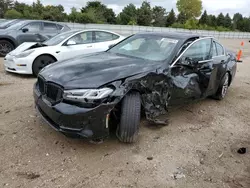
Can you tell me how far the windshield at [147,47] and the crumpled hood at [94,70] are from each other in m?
0.27

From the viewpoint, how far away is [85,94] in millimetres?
2979

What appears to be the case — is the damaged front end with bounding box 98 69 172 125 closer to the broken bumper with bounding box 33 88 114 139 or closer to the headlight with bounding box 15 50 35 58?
the broken bumper with bounding box 33 88 114 139

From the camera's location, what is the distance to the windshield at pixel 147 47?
4.09 metres

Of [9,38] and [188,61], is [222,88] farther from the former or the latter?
[9,38]

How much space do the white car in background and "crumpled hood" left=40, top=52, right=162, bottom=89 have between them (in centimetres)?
328

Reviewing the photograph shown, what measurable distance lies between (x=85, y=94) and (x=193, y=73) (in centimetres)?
217

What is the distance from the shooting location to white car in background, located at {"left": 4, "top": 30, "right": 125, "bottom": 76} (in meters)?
6.79

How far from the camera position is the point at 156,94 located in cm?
367

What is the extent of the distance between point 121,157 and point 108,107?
699mm

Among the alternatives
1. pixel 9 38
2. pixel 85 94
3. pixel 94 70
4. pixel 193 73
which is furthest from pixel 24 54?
pixel 193 73

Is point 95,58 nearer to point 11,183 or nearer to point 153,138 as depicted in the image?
point 153,138

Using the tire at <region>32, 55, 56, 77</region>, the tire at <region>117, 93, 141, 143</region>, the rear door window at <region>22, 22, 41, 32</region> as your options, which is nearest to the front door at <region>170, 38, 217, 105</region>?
the tire at <region>117, 93, 141, 143</region>

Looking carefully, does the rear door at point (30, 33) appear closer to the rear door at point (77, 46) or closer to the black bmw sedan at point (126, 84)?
the rear door at point (77, 46)

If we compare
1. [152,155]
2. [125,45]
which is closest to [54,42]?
[125,45]
